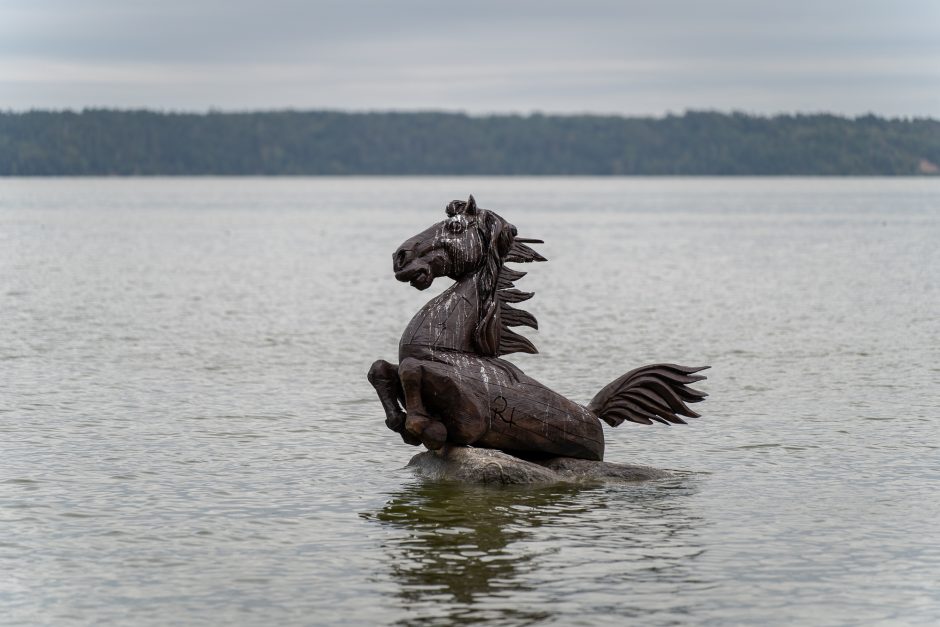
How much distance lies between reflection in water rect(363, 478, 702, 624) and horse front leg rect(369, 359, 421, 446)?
1.80 feet

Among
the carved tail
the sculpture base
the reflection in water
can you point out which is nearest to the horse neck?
the sculpture base

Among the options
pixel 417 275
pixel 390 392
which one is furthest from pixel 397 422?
pixel 417 275

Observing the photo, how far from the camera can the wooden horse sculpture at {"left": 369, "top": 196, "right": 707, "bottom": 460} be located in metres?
11.8

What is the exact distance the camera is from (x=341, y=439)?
1507 cm

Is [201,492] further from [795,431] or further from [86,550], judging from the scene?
[795,431]

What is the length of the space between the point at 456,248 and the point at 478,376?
1.08 meters

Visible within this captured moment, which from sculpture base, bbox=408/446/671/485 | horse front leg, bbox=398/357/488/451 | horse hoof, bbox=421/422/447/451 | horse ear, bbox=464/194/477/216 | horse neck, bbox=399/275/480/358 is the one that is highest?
horse ear, bbox=464/194/477/216

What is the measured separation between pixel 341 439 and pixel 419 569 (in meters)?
5.43

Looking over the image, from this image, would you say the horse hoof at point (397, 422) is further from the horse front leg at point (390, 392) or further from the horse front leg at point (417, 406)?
the horse front leg at point (417, 406)

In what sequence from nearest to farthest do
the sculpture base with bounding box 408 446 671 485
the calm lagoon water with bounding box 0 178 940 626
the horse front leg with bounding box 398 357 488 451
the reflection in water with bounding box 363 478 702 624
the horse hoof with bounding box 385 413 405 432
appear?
the reflection in water with bounding box 363 478 702 624 → the calm lagoon water with bounding box 0 178 940 626 → the horse front leg with bounding box 398 357 488 451 → the sculpture base with bounding box 408 446 671 485 → the horse hoof with bounding box 385 413 405 432

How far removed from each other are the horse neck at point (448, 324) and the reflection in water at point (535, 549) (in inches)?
46.6

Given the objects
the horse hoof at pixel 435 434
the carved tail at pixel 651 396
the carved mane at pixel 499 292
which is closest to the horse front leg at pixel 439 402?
the horse hoof at pixel 435 434

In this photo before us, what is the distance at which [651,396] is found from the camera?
12.5 m

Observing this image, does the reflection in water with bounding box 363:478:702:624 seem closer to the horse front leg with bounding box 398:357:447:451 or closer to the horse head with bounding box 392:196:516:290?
the horse front leg with bounding box 398:357:447:451
